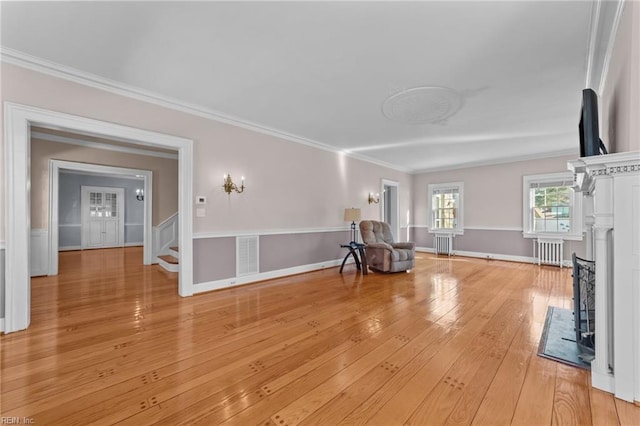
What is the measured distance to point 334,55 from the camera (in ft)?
8.43

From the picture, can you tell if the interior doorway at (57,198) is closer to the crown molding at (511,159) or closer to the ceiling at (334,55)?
the ceiling at (334,55)

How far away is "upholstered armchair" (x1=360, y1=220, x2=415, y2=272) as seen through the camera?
516cm

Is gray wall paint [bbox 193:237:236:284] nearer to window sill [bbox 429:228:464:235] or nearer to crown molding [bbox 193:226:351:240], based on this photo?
crown molding [bbox 193:226:351:240]

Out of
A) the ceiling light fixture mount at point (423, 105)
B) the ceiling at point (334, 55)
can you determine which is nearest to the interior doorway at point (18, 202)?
the ceiling at point (334, 55)

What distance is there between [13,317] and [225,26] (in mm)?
3422

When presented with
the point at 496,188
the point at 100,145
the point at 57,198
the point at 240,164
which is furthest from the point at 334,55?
the point at 496,188

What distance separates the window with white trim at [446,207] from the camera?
7.75m

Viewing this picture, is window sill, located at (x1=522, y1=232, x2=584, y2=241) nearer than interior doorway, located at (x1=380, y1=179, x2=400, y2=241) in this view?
Yes

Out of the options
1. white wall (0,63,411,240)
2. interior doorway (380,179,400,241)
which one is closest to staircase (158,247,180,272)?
white wall (0,63,411,240)

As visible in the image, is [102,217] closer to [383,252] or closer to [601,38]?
[383,252]

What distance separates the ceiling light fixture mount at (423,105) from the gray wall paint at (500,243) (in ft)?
14.3

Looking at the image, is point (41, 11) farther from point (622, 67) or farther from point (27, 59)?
point (622, 67)

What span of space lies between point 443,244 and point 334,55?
273 inches

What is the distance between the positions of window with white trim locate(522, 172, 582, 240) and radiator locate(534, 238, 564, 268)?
0.16 metres
